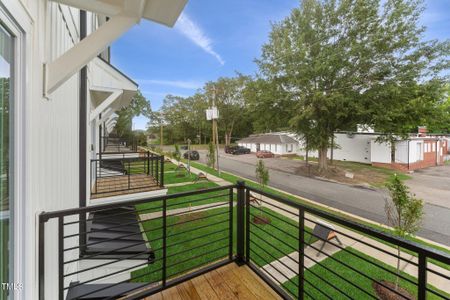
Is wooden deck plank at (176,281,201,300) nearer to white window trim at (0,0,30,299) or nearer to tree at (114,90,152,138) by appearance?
white window trim at (0,0,30,299)

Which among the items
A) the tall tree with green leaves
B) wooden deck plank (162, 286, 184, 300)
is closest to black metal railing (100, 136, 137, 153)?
wooden deck plank (162, 286, 184, 300)

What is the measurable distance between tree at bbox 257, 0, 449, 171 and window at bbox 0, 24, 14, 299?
1297 cm

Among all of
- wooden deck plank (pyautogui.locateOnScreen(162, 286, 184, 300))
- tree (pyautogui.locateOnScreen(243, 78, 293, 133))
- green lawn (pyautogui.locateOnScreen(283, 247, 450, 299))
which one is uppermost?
tree (pyautogui.locateOnScreen(243, 78, 293, 133))

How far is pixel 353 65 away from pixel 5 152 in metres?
14.9

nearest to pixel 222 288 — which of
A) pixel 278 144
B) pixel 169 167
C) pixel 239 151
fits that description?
pixel 169 167

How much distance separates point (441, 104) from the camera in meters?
12.4

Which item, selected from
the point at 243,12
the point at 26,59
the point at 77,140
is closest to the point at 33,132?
the point at 26,59

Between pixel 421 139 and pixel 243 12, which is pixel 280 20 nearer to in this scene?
pixel 243 12

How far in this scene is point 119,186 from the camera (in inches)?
182

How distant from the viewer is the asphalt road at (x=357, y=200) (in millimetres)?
6250

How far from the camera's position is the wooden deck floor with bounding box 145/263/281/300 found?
1952mm

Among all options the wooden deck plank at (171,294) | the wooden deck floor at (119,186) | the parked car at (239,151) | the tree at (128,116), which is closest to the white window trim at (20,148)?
the wooden deck plank at (171,294)

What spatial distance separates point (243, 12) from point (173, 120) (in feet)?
125

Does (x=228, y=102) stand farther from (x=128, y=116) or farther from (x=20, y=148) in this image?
(x=20, y=148)
